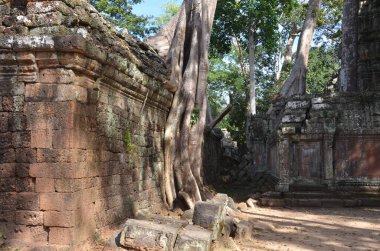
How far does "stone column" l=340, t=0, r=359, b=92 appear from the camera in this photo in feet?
51.3

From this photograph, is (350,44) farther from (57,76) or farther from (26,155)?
(26,155)

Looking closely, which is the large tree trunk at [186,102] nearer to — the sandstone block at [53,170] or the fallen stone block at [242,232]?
the fallen stone block at [242,232]

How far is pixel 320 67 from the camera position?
3017cm

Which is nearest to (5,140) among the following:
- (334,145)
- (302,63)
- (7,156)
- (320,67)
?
(7,156)

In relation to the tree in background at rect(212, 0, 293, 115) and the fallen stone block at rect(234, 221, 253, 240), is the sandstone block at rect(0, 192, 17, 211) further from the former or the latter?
the tree in background at rect(212, 0, 293, 115)

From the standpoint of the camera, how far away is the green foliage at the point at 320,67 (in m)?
29.1

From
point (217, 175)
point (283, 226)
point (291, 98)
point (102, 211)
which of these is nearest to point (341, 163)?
point (291, 98)

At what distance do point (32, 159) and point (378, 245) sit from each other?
5.34 meters

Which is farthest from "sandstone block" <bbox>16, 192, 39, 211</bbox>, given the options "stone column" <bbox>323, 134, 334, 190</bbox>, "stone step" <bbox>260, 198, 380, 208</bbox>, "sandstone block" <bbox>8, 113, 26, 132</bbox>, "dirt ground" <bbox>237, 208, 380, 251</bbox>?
"stone column" <bbox>323, 134, 334, 190</bbox>

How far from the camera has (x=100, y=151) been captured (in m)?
5.64

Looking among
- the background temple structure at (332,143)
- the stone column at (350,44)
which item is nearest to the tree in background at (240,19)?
the stone column at (350,44)

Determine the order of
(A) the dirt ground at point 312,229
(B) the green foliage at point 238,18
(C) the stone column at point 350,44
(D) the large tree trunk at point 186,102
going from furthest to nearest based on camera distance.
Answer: (B) the green foliage at point 238,18 < (C) the stone column at point 350,44 < (D) the large tree trunk at point 186,102 < (A) the dirt ground at point 312,229

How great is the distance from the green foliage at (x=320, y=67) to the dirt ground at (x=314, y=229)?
63.2ft

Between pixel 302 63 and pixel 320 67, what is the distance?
13093mm
